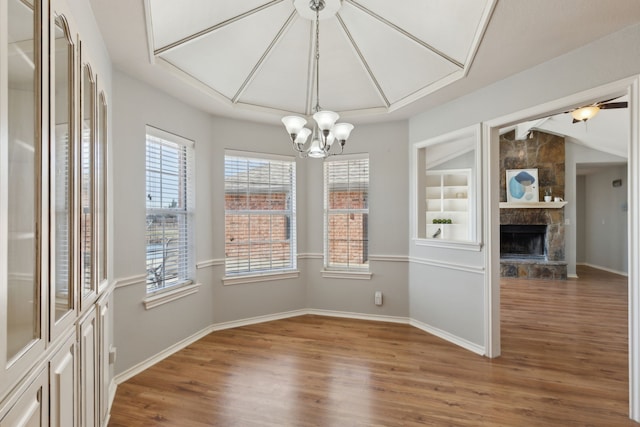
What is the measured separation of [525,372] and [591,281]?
18.9ft

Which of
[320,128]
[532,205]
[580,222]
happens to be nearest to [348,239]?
[320,128]

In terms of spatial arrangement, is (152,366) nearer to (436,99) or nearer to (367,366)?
(367,366)

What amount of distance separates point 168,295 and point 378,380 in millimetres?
2101

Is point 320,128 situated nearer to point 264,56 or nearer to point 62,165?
point 264,56

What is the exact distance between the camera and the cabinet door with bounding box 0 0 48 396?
914 millimetres

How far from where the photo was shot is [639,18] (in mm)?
2158

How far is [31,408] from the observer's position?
1.10 metres

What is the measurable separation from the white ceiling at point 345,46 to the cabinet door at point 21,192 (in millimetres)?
1204

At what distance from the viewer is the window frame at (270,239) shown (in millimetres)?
4125

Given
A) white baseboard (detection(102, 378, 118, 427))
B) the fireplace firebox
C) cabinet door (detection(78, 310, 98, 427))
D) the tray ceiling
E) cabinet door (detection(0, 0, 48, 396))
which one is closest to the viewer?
cabinet door (detection(0, 0, 48, 396))

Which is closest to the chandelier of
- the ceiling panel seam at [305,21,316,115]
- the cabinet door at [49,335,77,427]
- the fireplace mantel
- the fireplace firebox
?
the ceiling panel seam at [305,21,316,115]

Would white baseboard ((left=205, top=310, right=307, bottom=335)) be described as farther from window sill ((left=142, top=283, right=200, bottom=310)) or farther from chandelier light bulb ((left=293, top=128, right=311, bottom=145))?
chandelier light bulb ((left=293, top=128, right=311, bottom=145))

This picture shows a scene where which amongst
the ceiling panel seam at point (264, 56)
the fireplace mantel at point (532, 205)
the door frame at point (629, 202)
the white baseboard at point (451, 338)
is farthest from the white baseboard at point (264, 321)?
the fireplace mantel at point (532, 205)

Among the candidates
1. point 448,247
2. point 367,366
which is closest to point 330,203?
point 448,247
